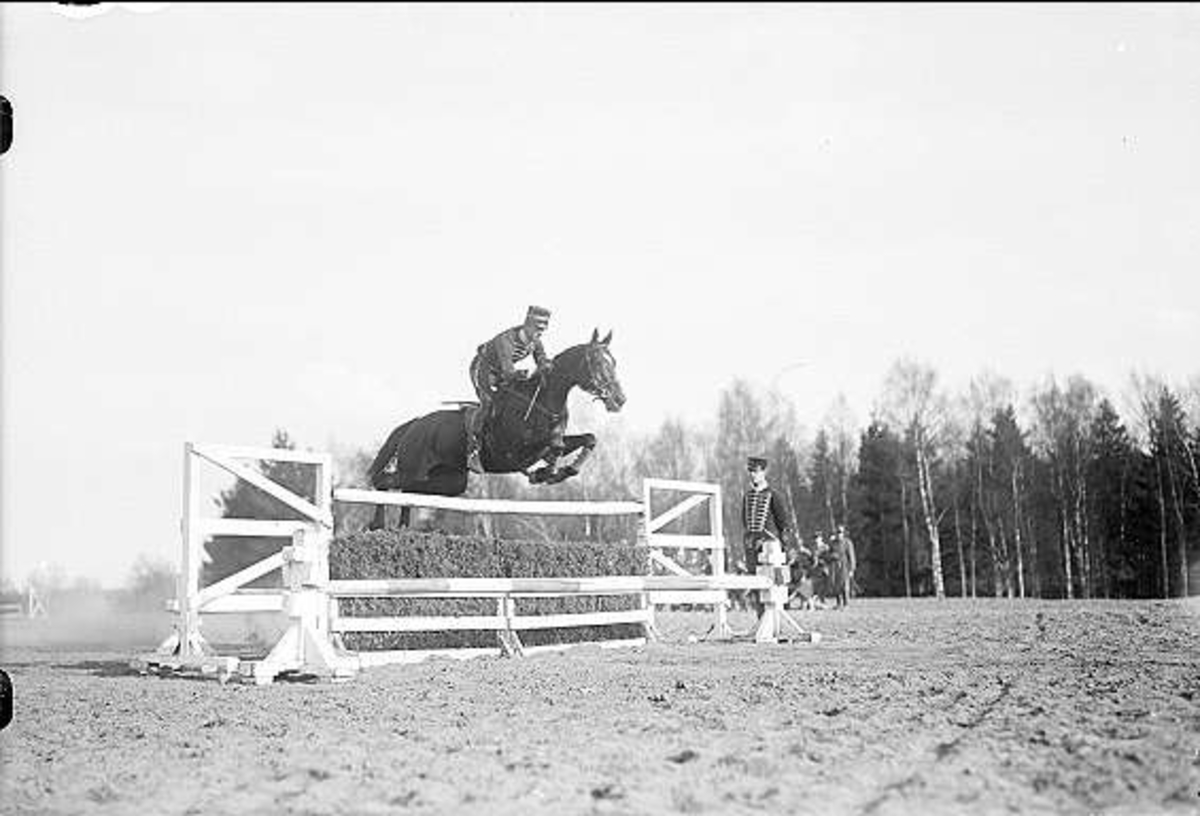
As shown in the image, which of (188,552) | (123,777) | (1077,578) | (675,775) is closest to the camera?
(675,775)

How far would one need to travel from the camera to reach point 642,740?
5.21 meters

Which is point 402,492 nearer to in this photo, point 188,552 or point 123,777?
point 188,552

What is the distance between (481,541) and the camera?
11.4 m

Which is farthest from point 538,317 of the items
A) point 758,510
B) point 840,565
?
point 840,565

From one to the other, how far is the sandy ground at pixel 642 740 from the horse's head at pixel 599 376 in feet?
9.82

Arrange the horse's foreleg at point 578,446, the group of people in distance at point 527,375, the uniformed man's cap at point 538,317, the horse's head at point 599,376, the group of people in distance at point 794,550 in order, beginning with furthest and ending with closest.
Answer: the group of people in distance at point 794,550
the uniformed man's cap at point 538,317
the group of people in distance at point 527,375
the horse's foreleg at point 578,446
the horse's head at point 599,376

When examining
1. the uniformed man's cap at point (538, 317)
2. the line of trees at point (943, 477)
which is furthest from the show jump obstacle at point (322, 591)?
the line of trees at point (943, 477)

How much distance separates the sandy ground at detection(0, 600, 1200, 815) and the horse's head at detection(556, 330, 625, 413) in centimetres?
299

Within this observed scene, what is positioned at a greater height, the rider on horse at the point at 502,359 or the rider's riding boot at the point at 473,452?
the rider on horse at the point at 502,359

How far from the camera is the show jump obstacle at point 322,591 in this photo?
8.69 m

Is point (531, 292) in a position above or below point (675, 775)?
above

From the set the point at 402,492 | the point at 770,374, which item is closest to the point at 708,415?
the point at 770,374

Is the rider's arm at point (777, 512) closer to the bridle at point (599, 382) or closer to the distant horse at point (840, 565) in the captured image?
the bridle at point (599, 382)

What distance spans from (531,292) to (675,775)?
14037mm
